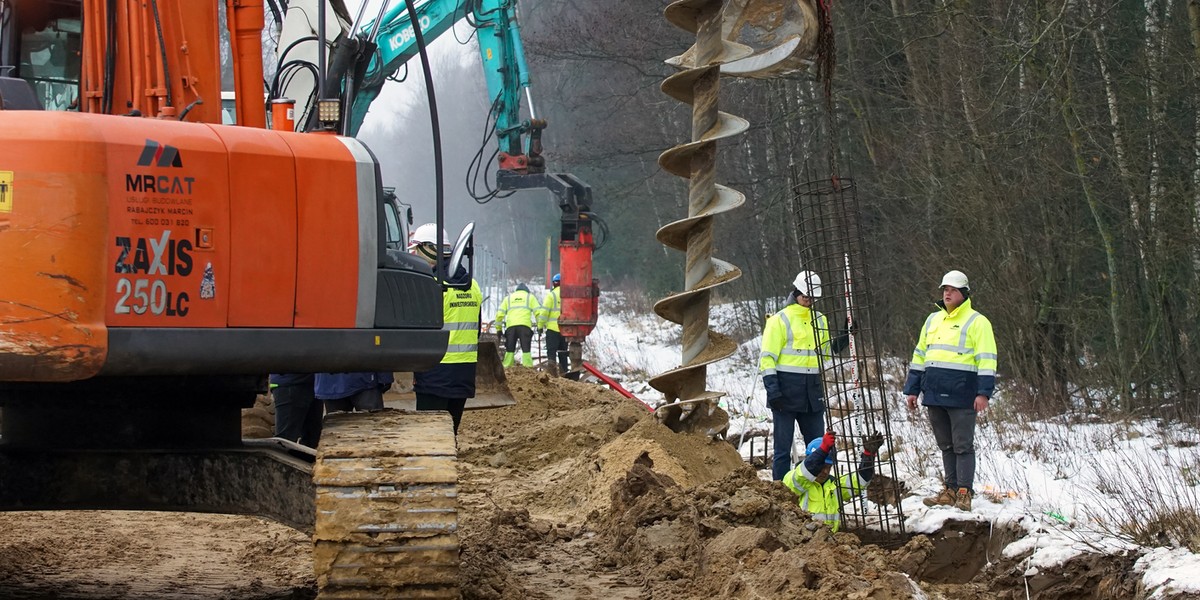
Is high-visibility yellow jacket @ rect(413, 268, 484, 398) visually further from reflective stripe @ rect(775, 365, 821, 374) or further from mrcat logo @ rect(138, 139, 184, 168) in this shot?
mrcat logo @ rect(138, 139, 184, 168)

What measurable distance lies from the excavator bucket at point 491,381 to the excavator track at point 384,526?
8689 millimetres

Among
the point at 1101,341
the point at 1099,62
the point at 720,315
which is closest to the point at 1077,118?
the point at 1099,62

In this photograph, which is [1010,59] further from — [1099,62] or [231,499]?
[231,499]

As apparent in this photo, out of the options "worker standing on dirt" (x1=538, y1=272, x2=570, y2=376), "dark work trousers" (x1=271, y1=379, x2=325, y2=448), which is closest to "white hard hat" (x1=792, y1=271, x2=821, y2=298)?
"dark work trousers" (x1=271, y1=379, x2=325, y2=448)

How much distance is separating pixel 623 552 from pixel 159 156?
12.0 ft

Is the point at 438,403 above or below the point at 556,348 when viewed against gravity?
below

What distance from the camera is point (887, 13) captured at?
17281 mm

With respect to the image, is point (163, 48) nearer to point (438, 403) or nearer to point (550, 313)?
point (438, 403)

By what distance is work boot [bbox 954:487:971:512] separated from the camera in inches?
319

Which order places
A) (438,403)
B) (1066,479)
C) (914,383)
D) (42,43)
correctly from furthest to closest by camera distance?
(914,383) → (1066,479) → (438,403) → (42,43)

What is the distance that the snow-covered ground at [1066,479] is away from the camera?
6.58 m

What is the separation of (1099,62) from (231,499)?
9980 millimetres

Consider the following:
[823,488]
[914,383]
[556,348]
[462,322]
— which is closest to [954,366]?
[914,383]

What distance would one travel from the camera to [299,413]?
349 inches
